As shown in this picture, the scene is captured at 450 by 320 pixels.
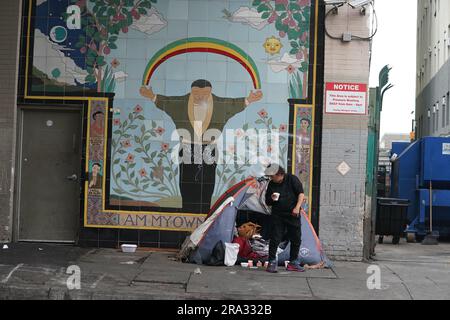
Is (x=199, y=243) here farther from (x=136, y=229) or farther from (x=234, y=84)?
(x=234, y=84)

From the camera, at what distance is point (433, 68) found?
3691cm

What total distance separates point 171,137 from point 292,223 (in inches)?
107

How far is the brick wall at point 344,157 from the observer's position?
10766mm

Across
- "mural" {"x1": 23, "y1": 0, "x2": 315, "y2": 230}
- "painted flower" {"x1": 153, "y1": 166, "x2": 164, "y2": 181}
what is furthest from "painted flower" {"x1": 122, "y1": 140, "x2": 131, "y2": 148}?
"painted flower" {"x1": 153, "y1": 166, "x2": 164, "y2": 181}

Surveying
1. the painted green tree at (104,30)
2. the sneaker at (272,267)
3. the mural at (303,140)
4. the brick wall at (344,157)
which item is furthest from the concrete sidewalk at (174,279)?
the painted green tree at (104,30)

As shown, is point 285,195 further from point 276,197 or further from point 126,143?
point 126,143

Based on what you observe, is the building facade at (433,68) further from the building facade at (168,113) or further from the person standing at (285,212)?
the person standing at (285,212)

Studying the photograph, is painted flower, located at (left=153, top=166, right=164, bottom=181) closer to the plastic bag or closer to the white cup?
the plastic bag

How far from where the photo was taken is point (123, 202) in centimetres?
1102

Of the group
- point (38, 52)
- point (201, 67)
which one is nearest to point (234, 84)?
point (201, 67)

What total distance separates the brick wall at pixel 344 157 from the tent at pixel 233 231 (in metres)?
0.67

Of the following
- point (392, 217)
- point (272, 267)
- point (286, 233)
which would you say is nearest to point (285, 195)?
point (286, 233)

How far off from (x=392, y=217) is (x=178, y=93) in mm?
6847

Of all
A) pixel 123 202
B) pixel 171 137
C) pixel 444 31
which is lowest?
pixel 123 202
